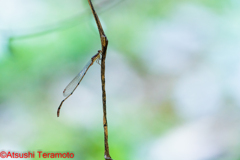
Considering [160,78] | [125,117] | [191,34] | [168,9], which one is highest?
[168,9]

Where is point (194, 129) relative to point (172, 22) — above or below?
below

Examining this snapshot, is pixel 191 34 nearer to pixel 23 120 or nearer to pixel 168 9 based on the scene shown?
pixel 168 9

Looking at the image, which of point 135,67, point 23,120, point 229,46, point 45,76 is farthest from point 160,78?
point 23,120

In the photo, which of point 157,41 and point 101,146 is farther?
point 157,41

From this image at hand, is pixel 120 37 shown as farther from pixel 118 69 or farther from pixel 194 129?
pixel 194 129

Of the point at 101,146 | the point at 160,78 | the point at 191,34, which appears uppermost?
the point at 191,34

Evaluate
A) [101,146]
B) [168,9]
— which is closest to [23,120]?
[101,146]
